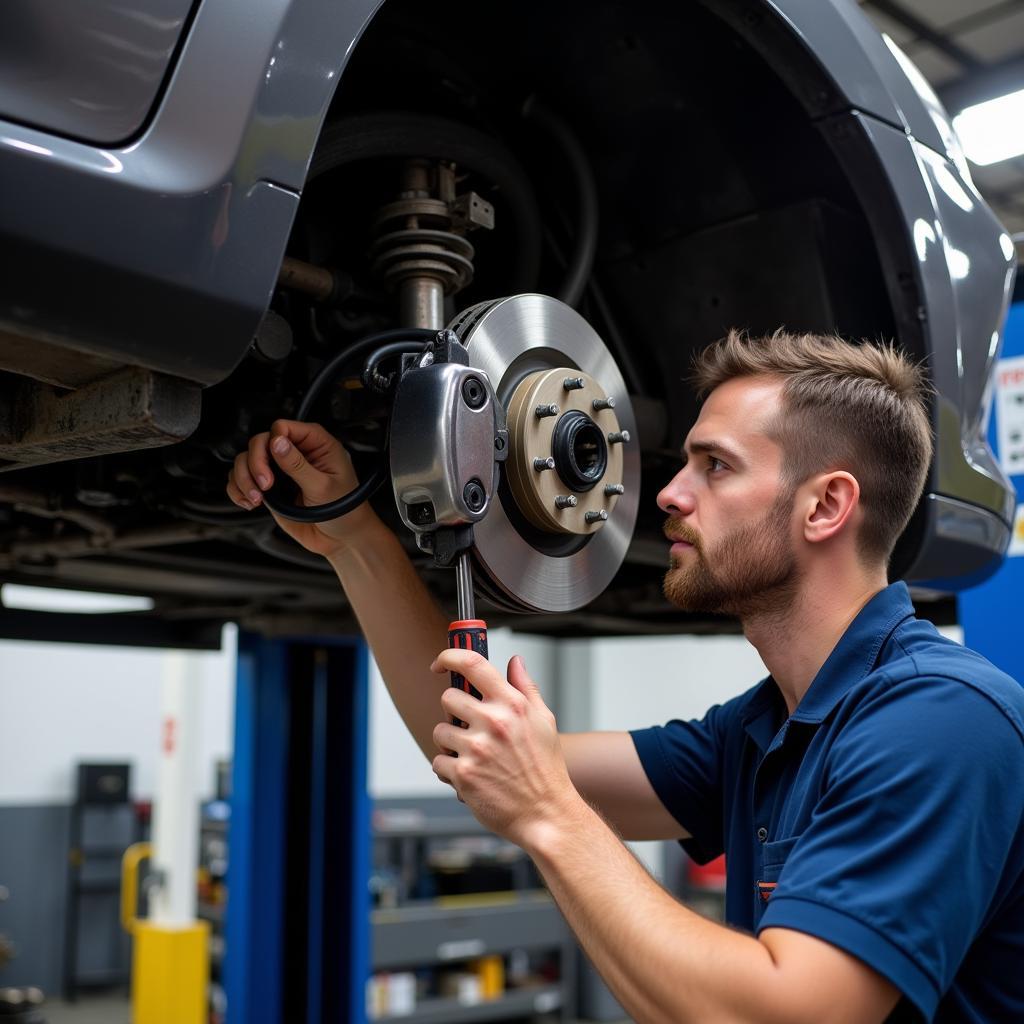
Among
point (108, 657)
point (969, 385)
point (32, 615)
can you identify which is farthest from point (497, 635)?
point (969, 385)

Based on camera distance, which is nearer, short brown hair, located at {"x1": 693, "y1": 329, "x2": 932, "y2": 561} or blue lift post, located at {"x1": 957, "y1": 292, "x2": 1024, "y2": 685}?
short brown hair, located at {"x1": 693, "y1": 329, "x2": 932, "y2": 561}

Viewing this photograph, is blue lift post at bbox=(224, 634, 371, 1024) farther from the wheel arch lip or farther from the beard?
the wheel arch lip

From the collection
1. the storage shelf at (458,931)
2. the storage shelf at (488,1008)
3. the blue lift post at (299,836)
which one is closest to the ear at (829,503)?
the blue lift post at (299,836)

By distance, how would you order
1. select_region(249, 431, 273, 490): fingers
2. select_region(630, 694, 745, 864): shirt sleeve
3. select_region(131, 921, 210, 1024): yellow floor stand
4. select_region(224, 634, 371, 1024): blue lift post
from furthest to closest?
select_region(131, 921, 210, 1024): yellow floor stand → select_region(224, 634, 371, 1024): blue lift post → select_region(630, 694, 745, 864): shirt sleeve → select_region(249, 431, 273, 490): fingers

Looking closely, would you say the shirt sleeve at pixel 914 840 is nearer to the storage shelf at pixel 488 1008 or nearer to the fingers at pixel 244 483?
the fingers at pixel 244 483

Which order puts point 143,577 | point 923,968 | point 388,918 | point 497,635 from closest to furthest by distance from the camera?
1. point 923,968
2. point 143,577
3. point 388,918
4. point 497,635

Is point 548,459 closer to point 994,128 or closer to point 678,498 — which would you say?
point 678,498

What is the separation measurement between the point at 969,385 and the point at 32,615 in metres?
1.50

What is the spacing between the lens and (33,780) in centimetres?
566

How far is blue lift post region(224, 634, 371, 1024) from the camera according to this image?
6.34 ft

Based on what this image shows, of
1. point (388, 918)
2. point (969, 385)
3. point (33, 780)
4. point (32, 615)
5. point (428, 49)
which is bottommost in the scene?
point (388, 918)

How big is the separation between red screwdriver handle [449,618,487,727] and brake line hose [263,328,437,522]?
154mm

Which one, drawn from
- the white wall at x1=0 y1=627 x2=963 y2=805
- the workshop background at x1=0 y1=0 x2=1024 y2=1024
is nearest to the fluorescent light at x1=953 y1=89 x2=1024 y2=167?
the workshop background at x1=0 y1=0 x2=1024 y2=1024

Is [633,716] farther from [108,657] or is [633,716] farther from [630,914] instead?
[630,914]
